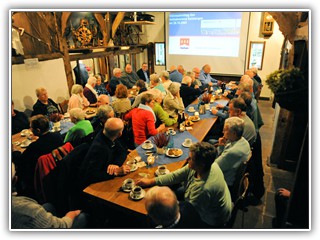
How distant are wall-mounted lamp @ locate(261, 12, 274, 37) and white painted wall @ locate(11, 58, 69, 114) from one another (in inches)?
238

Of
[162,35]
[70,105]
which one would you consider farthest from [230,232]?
[162,35]

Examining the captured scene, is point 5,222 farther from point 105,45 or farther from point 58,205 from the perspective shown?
point 105,45

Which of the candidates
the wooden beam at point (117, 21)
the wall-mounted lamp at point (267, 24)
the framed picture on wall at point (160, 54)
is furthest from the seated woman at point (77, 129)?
the wall-mounted lamp at point (267, 24)

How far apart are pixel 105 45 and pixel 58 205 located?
18.4 feet

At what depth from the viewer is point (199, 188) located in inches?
66.4

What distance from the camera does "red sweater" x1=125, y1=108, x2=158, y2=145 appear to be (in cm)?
299

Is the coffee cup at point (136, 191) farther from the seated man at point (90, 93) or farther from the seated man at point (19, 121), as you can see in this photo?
the seated man at point (90, 93)

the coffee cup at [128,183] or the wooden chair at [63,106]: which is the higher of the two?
the wooden chair at [63,106]

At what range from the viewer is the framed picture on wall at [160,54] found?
28.6 feet

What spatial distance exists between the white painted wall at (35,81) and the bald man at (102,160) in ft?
9.17

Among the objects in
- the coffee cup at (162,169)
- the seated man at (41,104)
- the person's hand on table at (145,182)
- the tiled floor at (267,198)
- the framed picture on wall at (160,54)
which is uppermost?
the framed picture on wall at (160,54)

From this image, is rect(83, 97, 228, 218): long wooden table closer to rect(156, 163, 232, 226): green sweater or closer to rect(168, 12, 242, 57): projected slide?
rect(156, 163, 232, 226): green sweater

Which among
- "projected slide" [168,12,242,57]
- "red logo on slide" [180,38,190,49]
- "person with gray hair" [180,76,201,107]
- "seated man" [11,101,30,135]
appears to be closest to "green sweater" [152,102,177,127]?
"person with gray hair" [180,76,201,107]

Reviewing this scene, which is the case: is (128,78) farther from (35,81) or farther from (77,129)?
(77,129)
